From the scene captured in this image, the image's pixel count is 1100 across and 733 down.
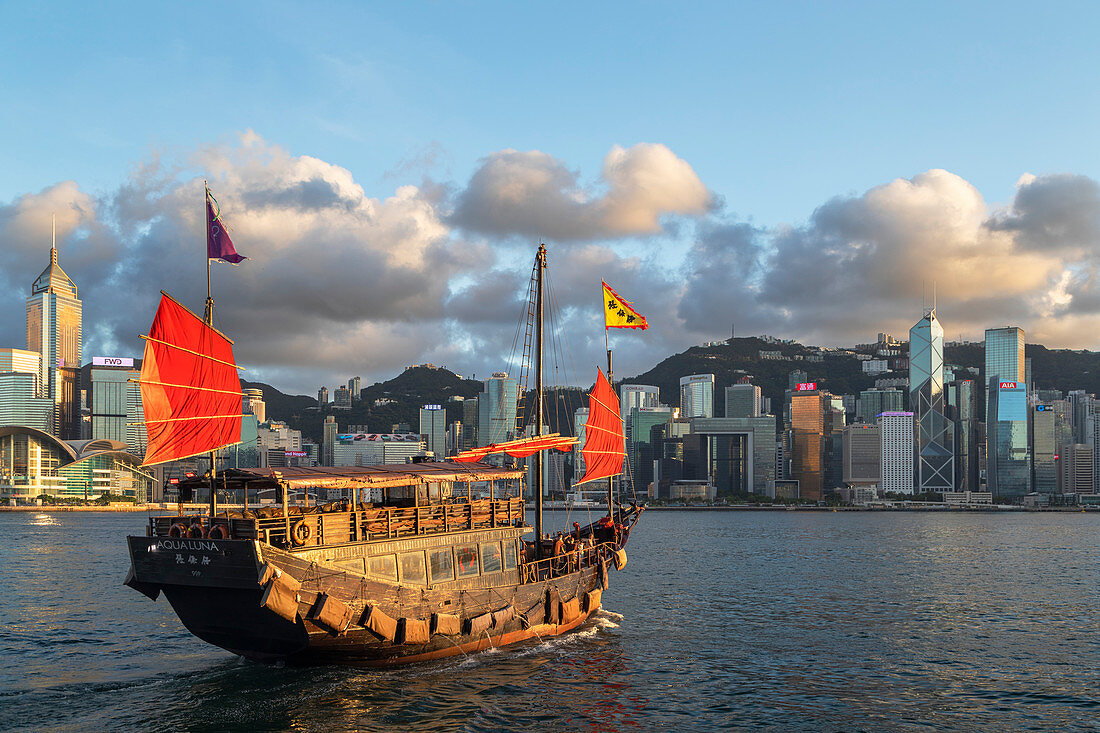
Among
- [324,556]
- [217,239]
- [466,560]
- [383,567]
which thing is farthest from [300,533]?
[217,239]

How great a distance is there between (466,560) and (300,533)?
6.41 metres

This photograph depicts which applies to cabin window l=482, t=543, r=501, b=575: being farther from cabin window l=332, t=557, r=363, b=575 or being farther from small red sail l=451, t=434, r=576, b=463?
small red sail l=451, t=434, r=576, b=463

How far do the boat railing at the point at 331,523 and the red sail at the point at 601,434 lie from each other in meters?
14.0

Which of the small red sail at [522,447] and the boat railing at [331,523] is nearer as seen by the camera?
the boat railing at [331,523]

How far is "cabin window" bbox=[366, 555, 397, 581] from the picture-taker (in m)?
25.4

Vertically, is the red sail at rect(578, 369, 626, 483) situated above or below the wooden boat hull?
above

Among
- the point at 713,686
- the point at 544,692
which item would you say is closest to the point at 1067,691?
the point at 713,686

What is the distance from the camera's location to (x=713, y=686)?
28.1 m

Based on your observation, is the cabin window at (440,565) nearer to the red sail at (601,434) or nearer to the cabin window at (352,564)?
the cabin window at (352,564)

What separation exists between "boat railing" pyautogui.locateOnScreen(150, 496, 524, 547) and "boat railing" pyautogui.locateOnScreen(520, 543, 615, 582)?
Answer: 3119 mm

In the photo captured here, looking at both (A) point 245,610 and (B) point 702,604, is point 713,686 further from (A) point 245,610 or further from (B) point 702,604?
(B) point 702,604

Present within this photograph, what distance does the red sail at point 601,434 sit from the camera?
1702 inches

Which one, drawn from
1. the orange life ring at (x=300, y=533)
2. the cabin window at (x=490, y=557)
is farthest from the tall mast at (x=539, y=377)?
the orange life ring at (x=300, y=533)

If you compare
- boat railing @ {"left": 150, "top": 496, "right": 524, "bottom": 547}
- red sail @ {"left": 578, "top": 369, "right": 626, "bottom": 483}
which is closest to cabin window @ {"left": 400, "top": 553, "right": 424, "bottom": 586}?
boat railing @ {"left": 150, "top": 496, "right": 524, "bottom": 547}
